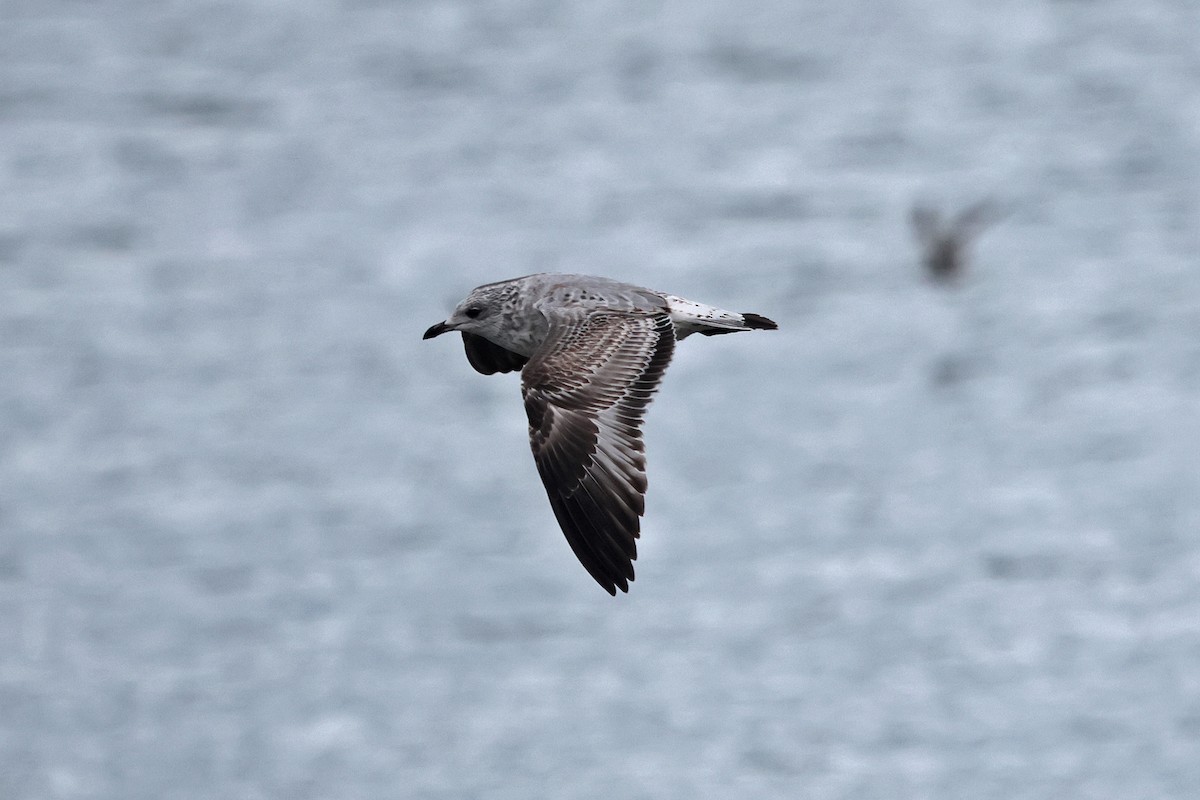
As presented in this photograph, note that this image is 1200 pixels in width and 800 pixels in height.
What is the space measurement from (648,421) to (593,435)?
1129 inches

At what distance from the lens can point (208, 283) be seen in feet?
158

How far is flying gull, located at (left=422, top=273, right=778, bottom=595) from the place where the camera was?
35.7ft

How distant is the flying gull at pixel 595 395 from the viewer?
35.7 ft

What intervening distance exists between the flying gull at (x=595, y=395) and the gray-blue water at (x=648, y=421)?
2007 centimetres

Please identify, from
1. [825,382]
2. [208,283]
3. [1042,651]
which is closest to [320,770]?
[1042,651]

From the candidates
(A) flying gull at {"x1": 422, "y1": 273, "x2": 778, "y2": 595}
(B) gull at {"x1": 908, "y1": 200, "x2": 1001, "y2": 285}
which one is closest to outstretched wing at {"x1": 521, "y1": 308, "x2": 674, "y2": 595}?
(A) flying gull at {"x1": 422, "y1": 273, "x2": 778, "y2": 595}

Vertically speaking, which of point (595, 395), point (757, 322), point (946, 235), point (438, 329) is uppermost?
point (946, 235)

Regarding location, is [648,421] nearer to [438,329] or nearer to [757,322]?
[438,329]

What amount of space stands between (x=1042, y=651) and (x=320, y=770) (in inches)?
435

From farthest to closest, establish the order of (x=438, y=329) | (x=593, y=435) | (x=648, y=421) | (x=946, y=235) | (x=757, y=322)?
1. (x=946, y=235)
2. (x=648, y=421)
3. (x=438, y=329)
4. (x=757, y=322)
5. (x=593, y=435)

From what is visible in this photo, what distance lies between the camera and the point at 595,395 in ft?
36.2

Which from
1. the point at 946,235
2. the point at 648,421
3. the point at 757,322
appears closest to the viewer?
the point at 757,322

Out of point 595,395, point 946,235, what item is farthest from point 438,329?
point 946,235

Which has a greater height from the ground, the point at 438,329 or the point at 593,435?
the point at 438,329
